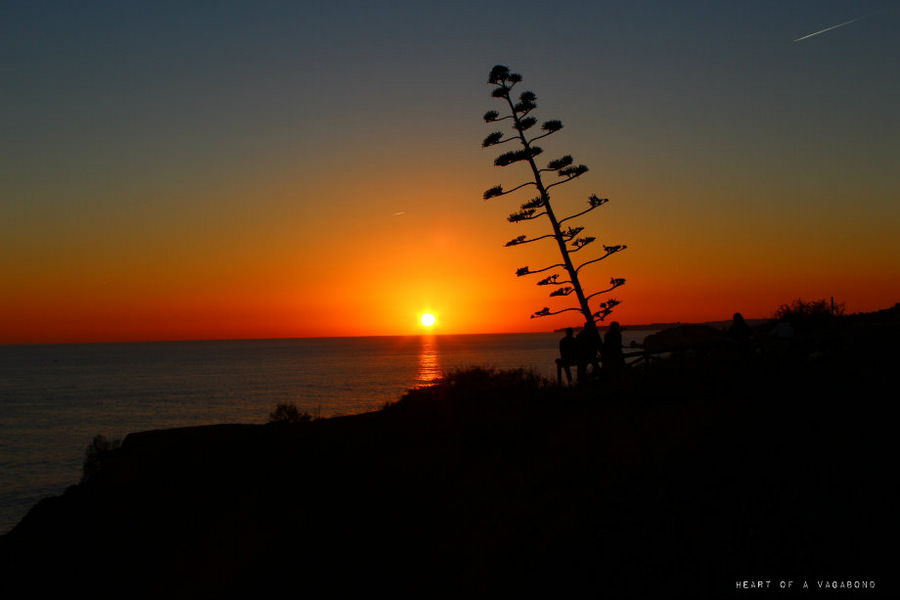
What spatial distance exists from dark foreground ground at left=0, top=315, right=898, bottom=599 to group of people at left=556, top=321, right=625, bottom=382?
5.26 ft

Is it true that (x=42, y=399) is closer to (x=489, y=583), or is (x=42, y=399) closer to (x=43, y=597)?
(x=43, y=597)

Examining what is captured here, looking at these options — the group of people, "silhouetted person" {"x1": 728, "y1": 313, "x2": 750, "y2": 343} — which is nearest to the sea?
the group of people

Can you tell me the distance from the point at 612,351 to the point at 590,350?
89 cm

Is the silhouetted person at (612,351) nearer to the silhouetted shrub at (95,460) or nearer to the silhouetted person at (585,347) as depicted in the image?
the silhouetted person at (585,347)

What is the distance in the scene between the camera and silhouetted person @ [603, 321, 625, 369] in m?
17.9

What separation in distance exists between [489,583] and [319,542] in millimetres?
3880

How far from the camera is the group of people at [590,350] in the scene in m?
18.0

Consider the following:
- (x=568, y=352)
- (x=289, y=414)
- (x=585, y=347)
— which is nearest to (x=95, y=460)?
(x=289, y=414)

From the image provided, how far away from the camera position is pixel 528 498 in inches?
403

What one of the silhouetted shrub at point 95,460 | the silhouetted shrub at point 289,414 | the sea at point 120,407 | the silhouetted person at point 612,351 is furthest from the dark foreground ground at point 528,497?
the sea at point 120,407

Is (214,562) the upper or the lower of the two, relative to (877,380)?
lower

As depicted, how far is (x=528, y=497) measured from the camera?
33.7 ft

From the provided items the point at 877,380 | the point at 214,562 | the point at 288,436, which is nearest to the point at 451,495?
the point at 214,562

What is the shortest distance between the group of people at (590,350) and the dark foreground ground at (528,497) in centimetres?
160
